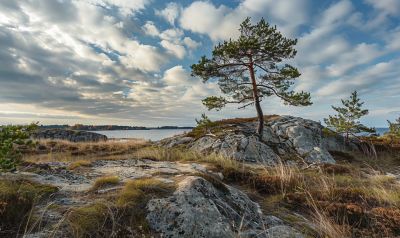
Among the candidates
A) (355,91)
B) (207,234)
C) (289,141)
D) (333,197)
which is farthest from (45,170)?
(355,91)

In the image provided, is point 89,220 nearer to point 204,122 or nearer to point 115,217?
point 115,217

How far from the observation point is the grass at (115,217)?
3615mm

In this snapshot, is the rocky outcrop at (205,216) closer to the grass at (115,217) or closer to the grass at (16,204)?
the grass at (115,217)

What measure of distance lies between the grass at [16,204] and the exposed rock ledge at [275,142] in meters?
12.0

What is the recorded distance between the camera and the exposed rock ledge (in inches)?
698

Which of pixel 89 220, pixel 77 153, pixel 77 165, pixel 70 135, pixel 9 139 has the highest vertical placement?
pixel 9 139

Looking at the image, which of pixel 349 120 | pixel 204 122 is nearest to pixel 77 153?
pixel 204 122

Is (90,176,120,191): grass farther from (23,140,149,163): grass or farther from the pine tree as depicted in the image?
the pine tree

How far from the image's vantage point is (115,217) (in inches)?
156

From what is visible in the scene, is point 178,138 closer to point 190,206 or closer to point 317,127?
point 317,127

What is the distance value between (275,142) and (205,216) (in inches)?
711

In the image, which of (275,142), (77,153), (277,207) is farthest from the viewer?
(275,142)

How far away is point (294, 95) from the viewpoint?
61.8ft

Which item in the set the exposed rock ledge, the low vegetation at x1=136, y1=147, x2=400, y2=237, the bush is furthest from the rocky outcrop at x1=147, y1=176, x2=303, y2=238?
the exposed rock ledge
